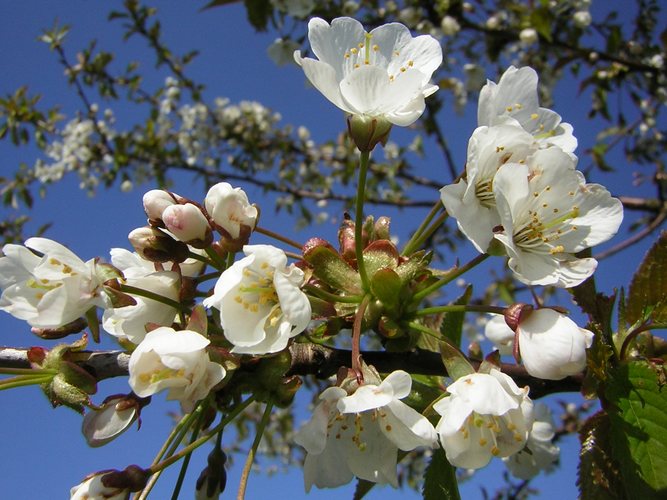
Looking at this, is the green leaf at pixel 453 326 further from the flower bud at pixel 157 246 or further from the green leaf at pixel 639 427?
the flower bud at pixel 157 246

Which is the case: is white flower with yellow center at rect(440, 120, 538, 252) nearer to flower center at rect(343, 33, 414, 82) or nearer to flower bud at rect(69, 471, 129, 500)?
flower center at rect(343, 33, 414, 82)

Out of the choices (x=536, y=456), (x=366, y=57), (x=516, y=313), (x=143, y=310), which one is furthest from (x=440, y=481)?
(x=366, y=57)

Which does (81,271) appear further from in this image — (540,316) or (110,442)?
(540,316)

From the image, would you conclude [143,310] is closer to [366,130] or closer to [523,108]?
[366,130]

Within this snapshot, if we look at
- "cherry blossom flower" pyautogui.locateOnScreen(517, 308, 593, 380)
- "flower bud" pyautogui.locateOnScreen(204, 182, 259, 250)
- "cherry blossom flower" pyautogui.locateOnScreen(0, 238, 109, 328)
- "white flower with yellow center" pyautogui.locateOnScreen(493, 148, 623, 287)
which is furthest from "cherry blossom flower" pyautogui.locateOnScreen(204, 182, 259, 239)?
"cherry blossom flower" pyautogui.locateOnScreen(517, 308, 593, 380)

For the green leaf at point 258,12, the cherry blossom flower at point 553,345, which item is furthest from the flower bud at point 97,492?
the green leaf at point 258,12
